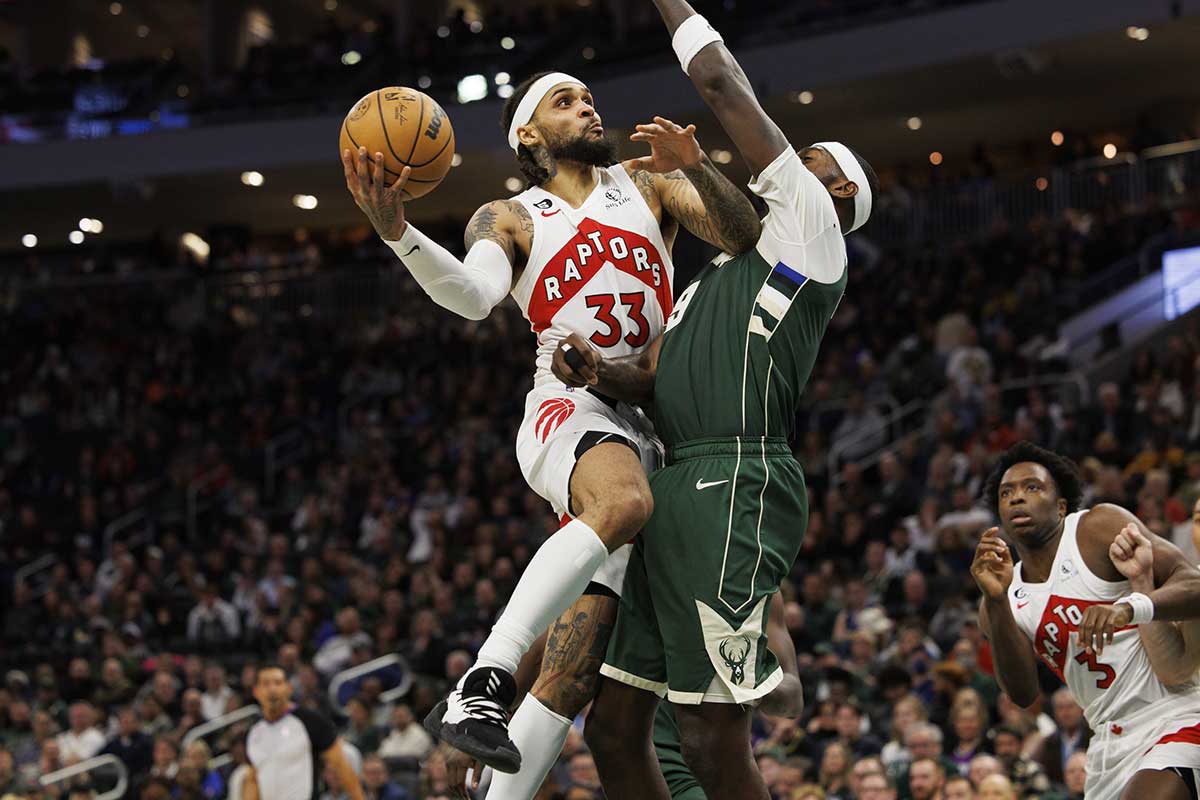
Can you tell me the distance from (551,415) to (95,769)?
11.1 meters

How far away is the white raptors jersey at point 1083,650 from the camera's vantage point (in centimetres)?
646

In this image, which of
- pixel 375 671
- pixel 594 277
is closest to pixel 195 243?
pixel 375 671

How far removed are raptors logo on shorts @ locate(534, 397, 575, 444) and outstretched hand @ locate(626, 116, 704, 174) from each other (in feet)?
2.87

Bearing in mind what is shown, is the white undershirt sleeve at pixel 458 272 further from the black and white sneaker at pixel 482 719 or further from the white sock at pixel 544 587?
the black and white sneaker at pixel 482 719

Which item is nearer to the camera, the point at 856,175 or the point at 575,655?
the point at 575,655

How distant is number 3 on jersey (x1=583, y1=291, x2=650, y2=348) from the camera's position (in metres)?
5.86

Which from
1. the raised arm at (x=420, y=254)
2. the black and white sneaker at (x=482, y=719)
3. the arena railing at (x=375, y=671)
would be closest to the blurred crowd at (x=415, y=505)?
the arena railing at (x=375, y=671)

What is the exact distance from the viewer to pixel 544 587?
17.3ft

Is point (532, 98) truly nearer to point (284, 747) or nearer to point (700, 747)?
point (700, 747)

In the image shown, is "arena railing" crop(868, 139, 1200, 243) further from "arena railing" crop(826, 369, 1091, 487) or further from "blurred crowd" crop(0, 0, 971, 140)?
"arena railing" crop(826, 369, 1091, 487)

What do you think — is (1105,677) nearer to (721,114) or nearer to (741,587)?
(741,587)

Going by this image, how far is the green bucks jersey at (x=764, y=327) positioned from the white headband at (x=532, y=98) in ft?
3.18

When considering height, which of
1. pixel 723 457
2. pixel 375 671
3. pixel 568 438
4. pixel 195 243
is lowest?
pixel 375 671

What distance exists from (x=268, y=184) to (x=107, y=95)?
321cm
